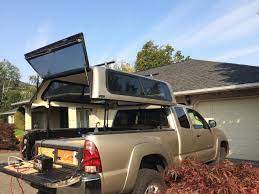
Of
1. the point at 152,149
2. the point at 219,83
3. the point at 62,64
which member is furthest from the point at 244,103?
the point at 62,64

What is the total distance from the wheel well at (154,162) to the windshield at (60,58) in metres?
1.91

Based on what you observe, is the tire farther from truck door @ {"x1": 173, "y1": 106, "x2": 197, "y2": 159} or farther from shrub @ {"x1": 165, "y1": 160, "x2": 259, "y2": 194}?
truck door @ {"x1": 173, "y1": 106, "x2": 197, "y2": 159}

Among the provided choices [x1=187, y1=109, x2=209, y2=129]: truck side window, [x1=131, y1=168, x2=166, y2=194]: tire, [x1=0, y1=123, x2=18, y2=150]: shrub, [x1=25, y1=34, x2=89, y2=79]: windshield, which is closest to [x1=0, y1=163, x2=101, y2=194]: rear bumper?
[x1=131, y1=168, x2=166, y2=194]: tire

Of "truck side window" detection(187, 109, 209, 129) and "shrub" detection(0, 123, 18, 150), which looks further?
"shrub" detection(0, 123, 18, 150)

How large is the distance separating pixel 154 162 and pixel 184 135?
1221 millimetres

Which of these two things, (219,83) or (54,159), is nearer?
(54,159)

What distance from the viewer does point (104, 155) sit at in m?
5.33

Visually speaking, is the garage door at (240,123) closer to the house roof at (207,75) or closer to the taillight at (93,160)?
the house roof at (207,75)

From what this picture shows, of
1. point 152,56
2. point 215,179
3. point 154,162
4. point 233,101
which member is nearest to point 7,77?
point 152,56

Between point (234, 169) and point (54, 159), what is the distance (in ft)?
9.48

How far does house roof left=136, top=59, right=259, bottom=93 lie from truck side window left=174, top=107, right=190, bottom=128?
4.89 metres

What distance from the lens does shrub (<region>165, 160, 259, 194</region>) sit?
467 centimetres

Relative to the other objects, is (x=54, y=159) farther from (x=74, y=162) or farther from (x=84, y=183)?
(x=84, y=183)

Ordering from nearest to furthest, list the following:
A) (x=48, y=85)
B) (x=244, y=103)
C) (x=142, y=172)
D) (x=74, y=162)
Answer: (x=74, y=162), (x=142, y=172), (x=48, y=85), (x=244, y=103)
